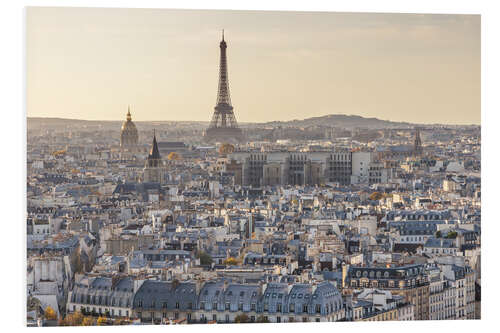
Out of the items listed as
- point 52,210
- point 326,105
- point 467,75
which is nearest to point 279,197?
point 52,210

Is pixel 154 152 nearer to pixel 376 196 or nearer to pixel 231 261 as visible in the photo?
pixel 376 196

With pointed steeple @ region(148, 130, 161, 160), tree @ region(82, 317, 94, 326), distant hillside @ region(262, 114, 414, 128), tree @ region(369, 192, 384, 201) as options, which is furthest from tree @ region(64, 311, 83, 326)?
tree @ region(369, 192, 384, 201)

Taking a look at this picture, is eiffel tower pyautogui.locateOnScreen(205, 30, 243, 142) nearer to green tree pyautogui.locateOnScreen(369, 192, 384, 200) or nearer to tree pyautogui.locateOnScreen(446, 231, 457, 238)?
green tree pyautogui.locateOnScreen(369, 192, 384, 200)

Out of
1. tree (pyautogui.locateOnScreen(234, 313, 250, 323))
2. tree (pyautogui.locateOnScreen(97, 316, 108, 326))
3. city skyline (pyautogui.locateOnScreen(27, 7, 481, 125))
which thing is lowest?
tree (pyautogui.locateOnScreen(97, 316, 108, 326))

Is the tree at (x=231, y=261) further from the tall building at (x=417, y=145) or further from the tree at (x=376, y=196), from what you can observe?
the tree at (x=376, y=196)

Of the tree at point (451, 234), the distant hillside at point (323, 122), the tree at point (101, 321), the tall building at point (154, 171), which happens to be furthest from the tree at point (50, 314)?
the tall building at point (154, 171)

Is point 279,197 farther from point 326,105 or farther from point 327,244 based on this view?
point 326,105
